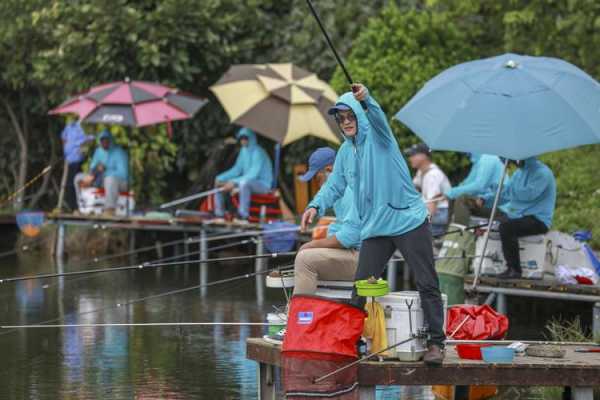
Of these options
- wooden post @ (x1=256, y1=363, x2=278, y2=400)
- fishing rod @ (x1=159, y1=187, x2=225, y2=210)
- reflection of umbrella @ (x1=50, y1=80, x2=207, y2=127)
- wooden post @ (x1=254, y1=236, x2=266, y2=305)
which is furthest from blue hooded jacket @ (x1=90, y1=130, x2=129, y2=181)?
wooden post @ (x1=256, y1=363, x2=278, y2=400)

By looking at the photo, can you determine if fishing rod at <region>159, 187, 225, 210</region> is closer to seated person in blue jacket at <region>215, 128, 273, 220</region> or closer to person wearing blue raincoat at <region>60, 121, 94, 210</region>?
seated person in blue jacket at <region>215, 128, 273, 220</region>

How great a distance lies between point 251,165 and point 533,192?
7439 millimetres

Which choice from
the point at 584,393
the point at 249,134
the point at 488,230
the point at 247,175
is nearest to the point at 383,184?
the point at 584,393

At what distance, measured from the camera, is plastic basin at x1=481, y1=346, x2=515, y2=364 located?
9484 millimetres

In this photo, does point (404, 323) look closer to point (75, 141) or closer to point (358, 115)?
point (358, 115)

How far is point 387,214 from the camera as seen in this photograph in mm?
9336

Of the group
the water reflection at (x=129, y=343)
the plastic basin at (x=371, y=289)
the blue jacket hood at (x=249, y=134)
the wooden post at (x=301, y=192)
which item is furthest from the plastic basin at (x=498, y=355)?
the wooden post at (x=301, y=192)

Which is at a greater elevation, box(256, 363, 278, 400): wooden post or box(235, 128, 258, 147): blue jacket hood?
box(235, 128, 258, 147): blue jacket hood

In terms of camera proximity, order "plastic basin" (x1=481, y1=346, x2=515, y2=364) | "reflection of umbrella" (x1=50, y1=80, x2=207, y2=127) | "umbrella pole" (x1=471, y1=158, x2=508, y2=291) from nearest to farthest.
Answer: "plastic basin" (x1=481, y1=346, x2=515, y2=364) < "umbrella pole" (x1=471, y1=158, x2=508, y2=291) < "reflection of umbrella" (x1=50, y1=80, x2=207, y2=127)

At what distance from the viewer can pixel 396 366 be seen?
30.3 ft

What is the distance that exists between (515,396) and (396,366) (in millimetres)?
2204

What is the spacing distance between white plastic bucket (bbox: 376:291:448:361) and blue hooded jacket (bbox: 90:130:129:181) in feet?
42.3

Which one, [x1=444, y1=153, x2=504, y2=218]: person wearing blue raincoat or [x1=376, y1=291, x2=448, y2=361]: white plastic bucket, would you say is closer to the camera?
[x1=376, y1=291, x2=448, y2=361]: white plastic bucket

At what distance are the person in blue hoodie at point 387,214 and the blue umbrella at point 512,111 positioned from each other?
10.6ft
